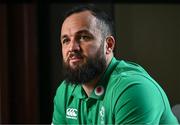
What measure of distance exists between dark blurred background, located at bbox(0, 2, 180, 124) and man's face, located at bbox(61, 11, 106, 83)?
2.8 inches

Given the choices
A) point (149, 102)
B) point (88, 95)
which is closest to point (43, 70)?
point (88, 95)

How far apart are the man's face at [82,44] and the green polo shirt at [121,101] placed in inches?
1.6

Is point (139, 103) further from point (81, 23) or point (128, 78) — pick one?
point (81, 23)

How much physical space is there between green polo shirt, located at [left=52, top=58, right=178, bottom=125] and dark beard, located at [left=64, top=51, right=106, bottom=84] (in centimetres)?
2

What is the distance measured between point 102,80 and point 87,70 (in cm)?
4

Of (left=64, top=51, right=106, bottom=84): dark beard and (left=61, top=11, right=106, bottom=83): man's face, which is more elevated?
(left=61, top=11, right=106, bottom=83): man's face

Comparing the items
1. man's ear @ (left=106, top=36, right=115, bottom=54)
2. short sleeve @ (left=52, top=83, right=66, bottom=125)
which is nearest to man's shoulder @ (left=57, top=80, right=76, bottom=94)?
short sleeve @ (left=52, top=83, right=66, bottom=125)

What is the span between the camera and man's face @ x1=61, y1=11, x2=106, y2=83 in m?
0.63

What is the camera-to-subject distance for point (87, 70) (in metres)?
0.65

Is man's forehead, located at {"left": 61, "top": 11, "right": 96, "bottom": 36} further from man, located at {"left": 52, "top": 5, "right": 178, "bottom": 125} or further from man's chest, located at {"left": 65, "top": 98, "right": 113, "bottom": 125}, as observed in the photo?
man's chest, located at {"left": 65, "top": 98, "right": 113, "bottom": 125}

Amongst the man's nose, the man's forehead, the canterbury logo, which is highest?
the man's forehead

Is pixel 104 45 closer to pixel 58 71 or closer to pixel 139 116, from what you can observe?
pixel 139 116

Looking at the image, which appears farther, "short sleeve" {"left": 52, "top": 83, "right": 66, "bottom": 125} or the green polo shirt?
"short sleeve" {"left": 52, "top": 83, "right": 66, "bottom": 125}

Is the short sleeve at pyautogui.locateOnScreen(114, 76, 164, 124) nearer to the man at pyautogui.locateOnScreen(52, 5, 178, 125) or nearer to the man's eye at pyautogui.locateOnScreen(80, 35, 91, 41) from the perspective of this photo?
the man at pyautogui.locateOnScreen(52, 5, 178, 125)
